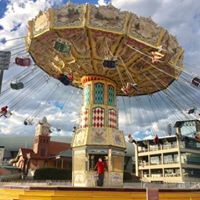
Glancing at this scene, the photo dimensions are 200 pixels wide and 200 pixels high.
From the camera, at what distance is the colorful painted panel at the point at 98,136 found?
18.7 m

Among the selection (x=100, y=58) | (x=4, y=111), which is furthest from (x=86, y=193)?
(x=4, y=111)

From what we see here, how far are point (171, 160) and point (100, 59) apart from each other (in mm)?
42504

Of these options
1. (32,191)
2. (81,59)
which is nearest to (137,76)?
(81,59)

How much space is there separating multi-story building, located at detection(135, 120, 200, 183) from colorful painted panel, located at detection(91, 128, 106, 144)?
36003mm

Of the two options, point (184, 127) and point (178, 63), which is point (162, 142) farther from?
point (178, 63)

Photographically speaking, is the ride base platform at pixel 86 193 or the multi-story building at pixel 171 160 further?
the multi-story building at pixel 171 160

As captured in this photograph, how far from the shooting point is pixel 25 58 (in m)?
19.3

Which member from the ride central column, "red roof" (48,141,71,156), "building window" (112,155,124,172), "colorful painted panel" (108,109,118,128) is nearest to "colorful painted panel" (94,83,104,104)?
the ride central column

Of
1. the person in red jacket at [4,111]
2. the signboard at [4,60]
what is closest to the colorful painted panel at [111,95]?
the person in red jacket at [4,111]

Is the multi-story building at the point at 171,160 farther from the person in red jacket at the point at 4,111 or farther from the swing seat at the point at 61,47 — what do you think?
the swing seat at the point at 61,47

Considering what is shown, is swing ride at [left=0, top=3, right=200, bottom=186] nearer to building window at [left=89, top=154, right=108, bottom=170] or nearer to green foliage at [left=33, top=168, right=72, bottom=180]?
building window at [left=89, top=154, right=108, bottom=170]

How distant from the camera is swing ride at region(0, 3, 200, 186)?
17547mm

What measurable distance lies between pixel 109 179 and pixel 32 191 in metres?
6.16

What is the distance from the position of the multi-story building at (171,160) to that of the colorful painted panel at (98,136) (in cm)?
3600
